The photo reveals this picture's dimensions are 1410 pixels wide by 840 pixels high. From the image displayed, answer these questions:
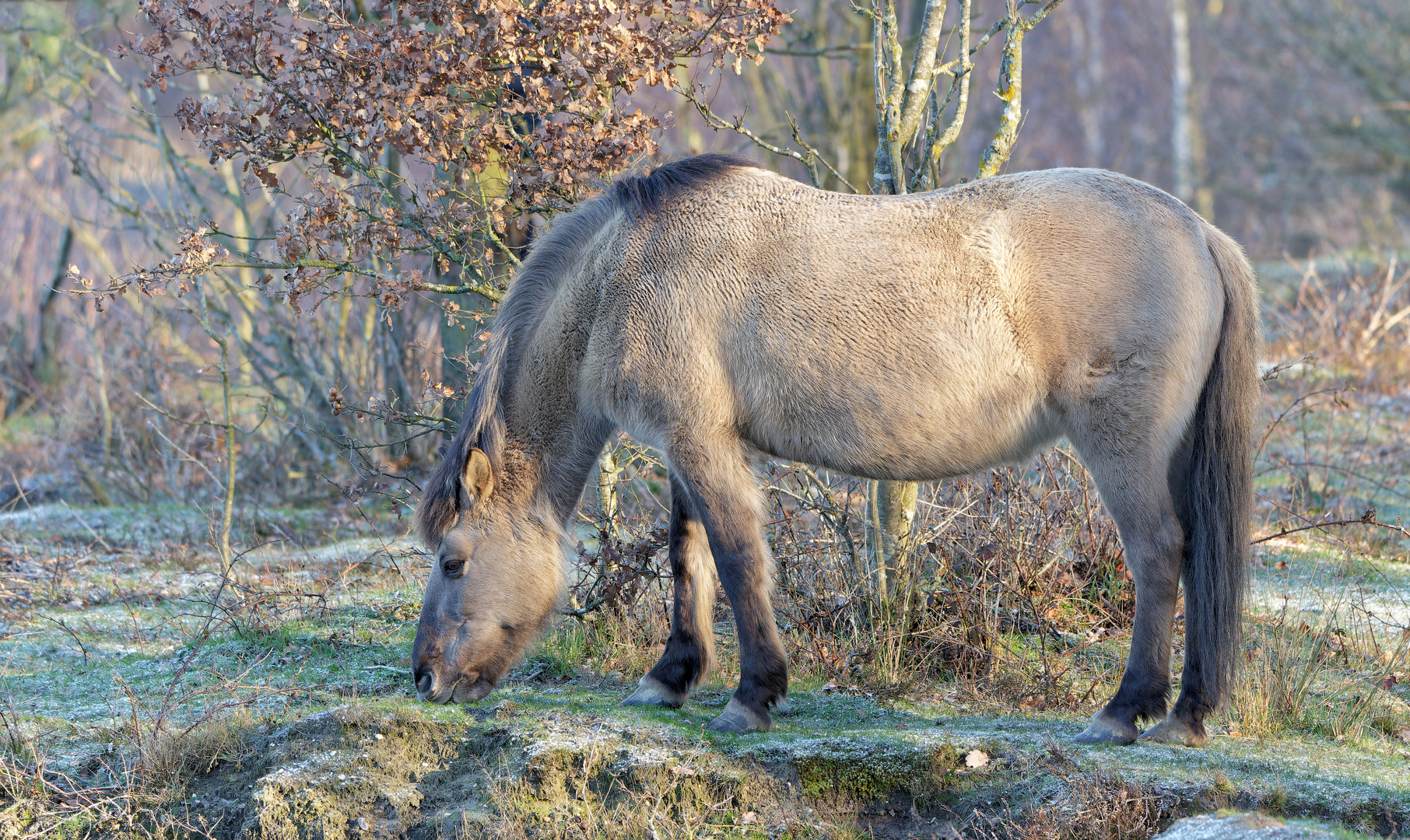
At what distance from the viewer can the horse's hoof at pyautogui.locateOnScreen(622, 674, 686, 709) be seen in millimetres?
4676

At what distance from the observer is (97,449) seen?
9820mm

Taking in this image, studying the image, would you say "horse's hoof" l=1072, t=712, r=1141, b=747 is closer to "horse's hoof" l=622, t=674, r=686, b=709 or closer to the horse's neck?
"horse's hoof" l=622, t=674, r=686, b=709

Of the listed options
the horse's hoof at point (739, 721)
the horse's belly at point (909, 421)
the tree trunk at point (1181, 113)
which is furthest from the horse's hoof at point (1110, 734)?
the tree trunk at point (1181, 113)

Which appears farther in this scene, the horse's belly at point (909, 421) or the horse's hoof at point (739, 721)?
the horse's hoof at point (739, 721)

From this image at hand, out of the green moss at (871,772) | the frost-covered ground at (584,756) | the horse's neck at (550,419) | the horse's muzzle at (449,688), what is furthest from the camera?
the horse's neck at (550,419)

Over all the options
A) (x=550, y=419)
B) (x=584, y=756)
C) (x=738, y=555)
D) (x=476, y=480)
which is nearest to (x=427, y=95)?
(x=550, y=419)

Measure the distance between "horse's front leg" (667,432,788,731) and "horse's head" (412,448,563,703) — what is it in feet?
2.56

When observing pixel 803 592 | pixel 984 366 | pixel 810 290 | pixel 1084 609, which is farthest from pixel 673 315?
pixel 1084 609

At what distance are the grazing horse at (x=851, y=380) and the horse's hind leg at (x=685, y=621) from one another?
1 centimetres

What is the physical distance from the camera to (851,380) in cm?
423

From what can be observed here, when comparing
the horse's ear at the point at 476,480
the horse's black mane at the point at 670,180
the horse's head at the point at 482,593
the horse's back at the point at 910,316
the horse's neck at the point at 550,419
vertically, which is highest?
the horse's black mane at the point at 670,180

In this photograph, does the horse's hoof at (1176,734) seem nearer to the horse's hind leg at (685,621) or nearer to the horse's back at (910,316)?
the horse's back at (910,316)

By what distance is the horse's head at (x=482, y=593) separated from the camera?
180 inches

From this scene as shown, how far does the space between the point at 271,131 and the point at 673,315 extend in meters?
2.18
